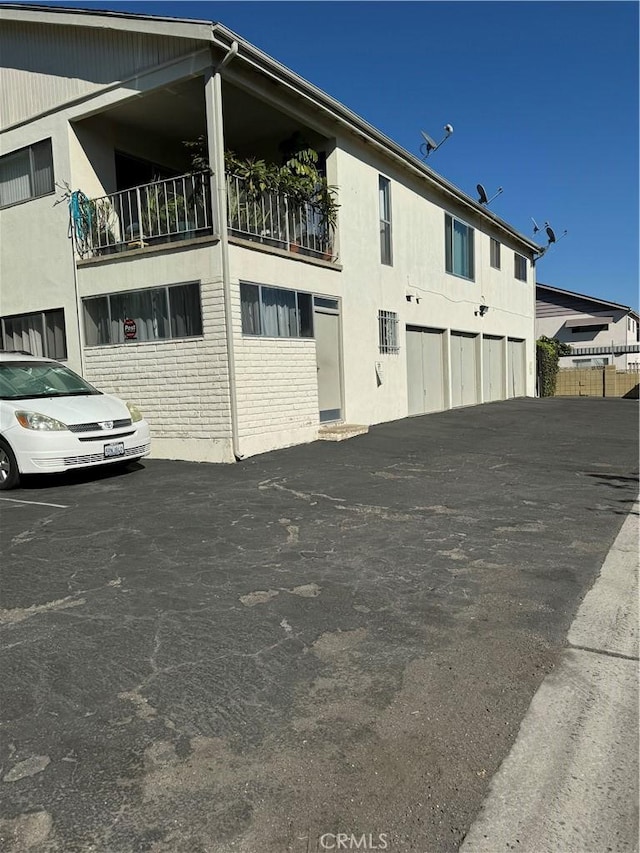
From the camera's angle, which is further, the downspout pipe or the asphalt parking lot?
the downspout pipe

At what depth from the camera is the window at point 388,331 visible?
46.9ft

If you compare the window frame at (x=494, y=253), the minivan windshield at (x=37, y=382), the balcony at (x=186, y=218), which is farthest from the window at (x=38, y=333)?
the window frame at (x=494, y=253)

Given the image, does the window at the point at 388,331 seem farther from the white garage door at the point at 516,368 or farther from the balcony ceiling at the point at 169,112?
the white garage door at the point at 516,368

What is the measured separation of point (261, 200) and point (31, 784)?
10.2 m

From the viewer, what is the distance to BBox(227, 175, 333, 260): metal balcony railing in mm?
10375

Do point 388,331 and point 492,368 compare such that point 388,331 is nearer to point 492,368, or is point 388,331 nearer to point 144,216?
point 144,216

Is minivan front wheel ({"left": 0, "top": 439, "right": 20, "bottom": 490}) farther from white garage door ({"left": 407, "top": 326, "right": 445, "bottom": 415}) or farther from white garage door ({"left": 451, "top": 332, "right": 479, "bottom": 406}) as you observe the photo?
white garage door ({"left": 451, "top": 332, "right": 479, "bottom": 406})

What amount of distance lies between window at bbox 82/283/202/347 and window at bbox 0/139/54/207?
9.38 ft

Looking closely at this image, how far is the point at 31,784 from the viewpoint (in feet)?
7.60

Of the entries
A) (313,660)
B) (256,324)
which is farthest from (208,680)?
(256,324)

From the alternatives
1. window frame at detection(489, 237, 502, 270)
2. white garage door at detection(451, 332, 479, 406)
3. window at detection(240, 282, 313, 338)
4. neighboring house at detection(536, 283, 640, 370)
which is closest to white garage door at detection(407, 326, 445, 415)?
white garage door at detection(451, 332, 479, 406)

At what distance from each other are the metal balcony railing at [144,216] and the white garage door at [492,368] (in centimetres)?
1283

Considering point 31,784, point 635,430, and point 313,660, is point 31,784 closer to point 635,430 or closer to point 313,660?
point 313,660

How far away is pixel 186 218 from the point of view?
1036 cm
